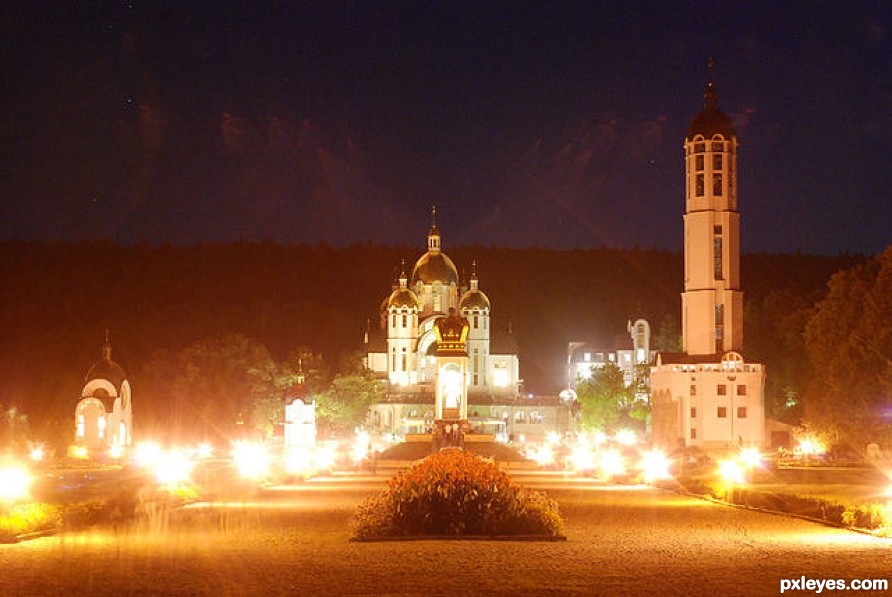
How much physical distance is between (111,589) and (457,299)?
146 m

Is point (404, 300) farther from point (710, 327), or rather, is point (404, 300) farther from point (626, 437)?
point (710, 327)

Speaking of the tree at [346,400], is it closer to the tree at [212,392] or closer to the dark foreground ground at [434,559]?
the tree at [212,392]

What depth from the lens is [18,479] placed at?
40.7m

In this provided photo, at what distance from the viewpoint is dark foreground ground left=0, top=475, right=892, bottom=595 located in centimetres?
2138

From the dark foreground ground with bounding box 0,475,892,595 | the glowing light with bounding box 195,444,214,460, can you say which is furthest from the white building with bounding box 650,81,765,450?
the dark foreground ground with bounding box 0,475,892,595

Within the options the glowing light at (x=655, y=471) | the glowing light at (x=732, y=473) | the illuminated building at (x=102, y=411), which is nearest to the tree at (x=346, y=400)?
the illuminated building at (x=102, y=411)

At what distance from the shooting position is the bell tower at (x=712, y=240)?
10719 centimetres

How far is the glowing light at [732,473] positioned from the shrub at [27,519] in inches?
863

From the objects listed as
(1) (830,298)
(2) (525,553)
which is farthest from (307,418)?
(2) (525,553)

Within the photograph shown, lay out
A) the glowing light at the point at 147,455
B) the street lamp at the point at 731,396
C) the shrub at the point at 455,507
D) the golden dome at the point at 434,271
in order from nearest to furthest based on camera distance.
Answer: the shrub at the point at 455,507 → the glowing light at the point at 147,455 → the street lamp at the point at 731,396 → the golden dome at the point at 434,271

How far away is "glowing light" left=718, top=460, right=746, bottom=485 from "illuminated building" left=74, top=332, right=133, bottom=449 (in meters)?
48.0

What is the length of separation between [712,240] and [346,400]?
43.7m

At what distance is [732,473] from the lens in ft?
172

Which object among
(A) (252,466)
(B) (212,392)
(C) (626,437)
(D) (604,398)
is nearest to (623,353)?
(D) (604,398)
